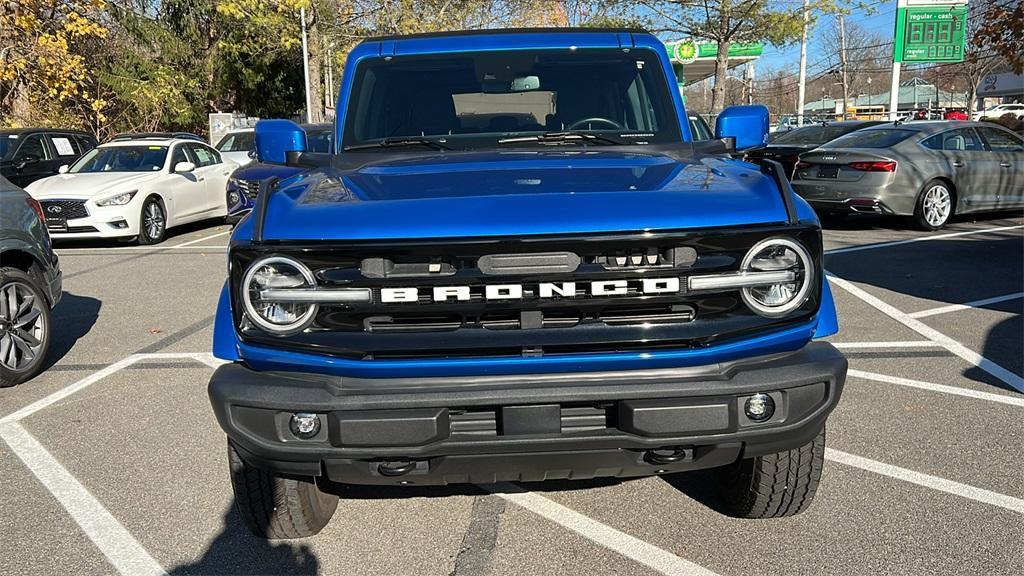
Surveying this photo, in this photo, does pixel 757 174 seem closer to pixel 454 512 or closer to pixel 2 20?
pixel 454 512

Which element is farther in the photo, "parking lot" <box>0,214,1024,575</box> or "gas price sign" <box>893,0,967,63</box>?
"gas price sign" <box>893,0,967,63</box>

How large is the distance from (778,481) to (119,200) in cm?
1113

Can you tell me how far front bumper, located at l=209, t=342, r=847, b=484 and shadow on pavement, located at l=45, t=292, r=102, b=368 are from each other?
4048mm

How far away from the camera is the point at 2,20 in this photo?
61.4 feet

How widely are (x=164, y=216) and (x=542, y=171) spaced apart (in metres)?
11.1

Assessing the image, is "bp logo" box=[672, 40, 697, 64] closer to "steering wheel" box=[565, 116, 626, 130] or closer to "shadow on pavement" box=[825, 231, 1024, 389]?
"shadow on pavement" box=[825, 231, 1024, 389]

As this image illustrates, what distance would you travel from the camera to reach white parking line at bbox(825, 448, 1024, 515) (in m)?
3.46

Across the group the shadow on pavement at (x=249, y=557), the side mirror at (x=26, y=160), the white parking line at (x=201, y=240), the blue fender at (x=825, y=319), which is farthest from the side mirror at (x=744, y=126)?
the side mirror at (x=26, y=160)

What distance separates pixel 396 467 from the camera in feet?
8.54

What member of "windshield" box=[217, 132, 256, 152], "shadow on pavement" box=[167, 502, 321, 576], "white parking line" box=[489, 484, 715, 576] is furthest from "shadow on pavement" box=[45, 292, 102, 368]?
"windshield" box=[217, 132, 256, 152]

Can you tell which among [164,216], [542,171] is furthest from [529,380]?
[164,216]

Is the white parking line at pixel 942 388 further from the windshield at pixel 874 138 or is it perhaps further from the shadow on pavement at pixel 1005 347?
the windshield at pixel 874 138

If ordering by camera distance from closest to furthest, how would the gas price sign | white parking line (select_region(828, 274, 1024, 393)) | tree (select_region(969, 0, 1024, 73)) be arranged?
white parking line (select_region(828, 274, 1024, 393))
tree (select_region(969, 0, 1024, 73))
the gas price sign

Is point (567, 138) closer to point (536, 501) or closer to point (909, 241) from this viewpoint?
point (536, 501)
